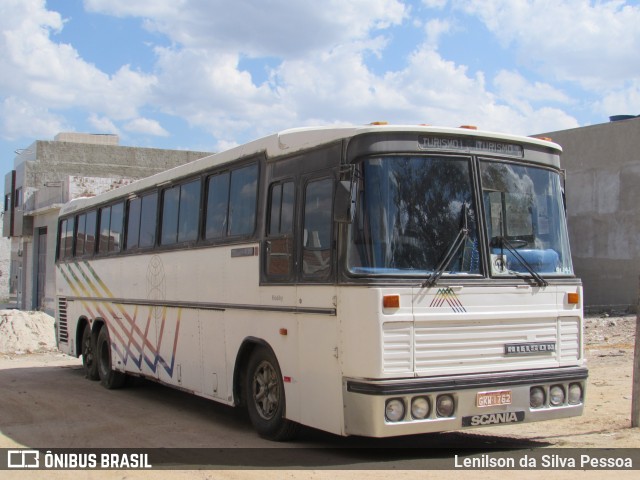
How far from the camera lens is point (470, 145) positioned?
25.0 ft

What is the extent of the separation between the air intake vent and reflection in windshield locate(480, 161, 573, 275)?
12.0 m

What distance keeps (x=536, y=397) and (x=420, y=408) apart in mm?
1361

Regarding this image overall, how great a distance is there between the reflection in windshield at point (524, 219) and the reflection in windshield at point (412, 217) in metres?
0.26

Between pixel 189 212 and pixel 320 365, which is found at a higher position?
pixel 189 212

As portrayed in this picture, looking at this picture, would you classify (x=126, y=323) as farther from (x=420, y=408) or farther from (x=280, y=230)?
(x=420, y=408)

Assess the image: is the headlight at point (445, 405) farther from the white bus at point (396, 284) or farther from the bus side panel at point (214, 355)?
the bus side panel at point (214, 355)

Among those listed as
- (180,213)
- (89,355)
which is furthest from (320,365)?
(89,355)

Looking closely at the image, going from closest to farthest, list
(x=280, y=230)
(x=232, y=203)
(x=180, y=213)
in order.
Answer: (x=280, y=230) < (x=232, y=203) < (x=180, y=213)

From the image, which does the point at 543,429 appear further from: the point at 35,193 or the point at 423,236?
the point at 35,193

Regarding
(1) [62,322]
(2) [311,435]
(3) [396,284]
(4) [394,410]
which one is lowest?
(2) [311,435]

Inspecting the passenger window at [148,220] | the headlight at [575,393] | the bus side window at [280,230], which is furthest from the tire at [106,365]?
the headlight at [575,393]

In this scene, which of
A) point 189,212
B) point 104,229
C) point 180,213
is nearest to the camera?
point 189,212
